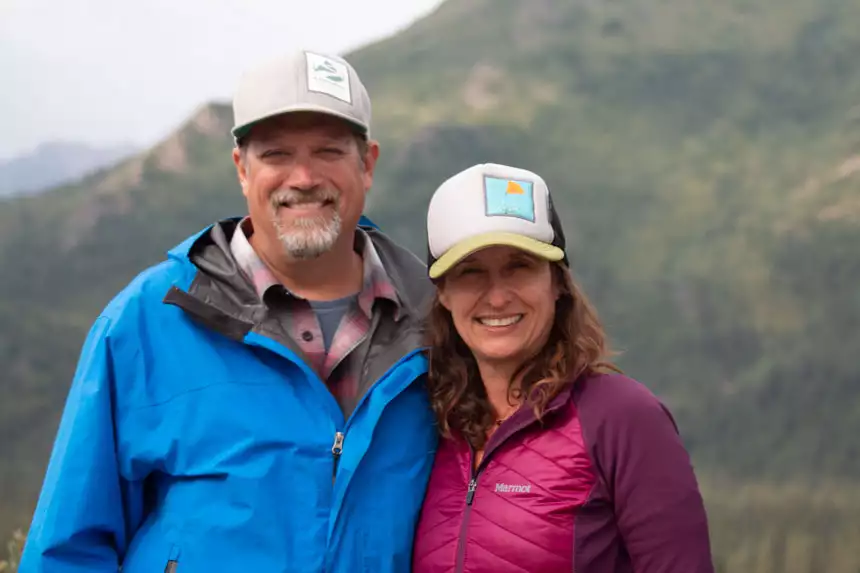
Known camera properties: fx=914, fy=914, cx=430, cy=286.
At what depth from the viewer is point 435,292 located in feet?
8.11

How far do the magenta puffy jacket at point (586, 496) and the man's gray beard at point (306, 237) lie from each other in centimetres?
65

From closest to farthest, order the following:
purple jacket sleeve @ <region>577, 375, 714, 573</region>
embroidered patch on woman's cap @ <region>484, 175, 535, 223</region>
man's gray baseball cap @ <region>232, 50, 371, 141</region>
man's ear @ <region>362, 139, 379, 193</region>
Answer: purple jacket sleeve @ <region>577, 375, 714, 573</region>
embroidered patch on woman's cap @ <region>484, 175, 535, 223</region>
man's gray baseball cap @ <region>232, 50, 371, 141</region>
man's ear @ <region>362, 139, 379, 193</region>

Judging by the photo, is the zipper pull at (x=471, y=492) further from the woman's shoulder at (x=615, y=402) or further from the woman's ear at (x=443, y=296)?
the woman's ear at (x=443, y=296)

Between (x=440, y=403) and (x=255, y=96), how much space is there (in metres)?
0.88

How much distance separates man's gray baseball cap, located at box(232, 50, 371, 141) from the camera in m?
2.22

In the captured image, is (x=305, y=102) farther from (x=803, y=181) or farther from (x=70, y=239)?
(x=803, y=181)

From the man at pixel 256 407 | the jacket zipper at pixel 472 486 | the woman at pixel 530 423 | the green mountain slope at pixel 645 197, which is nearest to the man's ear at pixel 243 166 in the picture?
the man at pixel 256 407

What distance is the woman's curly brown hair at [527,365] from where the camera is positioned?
2.11 metres

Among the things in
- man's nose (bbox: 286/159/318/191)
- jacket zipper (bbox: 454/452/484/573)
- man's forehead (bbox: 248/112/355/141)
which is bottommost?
jacket zipper (bbox: 454/452/484/573)

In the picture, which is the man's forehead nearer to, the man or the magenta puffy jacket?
the man

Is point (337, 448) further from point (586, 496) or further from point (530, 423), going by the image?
point (586, 496)

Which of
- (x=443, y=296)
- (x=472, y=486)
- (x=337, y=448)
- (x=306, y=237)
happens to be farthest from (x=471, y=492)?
(x=306, y=237)

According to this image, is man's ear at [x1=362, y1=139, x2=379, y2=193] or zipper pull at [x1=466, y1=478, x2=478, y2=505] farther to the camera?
man's ear at [x1=362, y1=139, x2=379, y2=193]

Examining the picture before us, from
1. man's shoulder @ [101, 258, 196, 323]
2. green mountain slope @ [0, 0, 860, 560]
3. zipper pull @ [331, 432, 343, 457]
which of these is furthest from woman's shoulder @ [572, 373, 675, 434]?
green mountain slope @ [0, 0, 860, 560]
